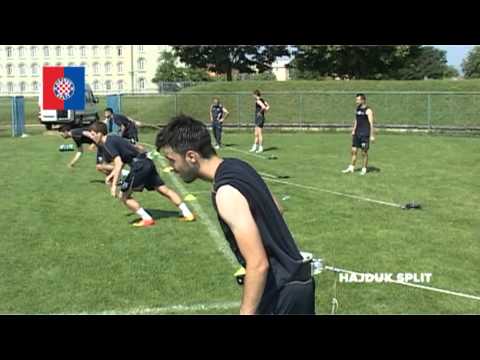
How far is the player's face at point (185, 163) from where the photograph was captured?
309 centimetres

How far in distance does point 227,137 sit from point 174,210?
17217 millimetres

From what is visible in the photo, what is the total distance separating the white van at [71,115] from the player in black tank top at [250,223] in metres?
32.1

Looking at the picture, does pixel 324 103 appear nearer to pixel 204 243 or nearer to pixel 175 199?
pixel 175 199

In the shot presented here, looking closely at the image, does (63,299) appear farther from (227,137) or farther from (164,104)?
(164,104)

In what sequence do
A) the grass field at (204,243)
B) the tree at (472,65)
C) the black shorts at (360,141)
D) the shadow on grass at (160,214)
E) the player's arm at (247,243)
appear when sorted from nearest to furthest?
1. the player's arm at (247,243)
2. the grass field at (204,243)
3. the shadow on grass at (160,214)
4. the black shorts at (360,141)
5. the tree at (472,65)

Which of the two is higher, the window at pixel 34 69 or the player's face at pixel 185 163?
the window at pixel 34 69

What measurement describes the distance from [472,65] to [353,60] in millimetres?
45714

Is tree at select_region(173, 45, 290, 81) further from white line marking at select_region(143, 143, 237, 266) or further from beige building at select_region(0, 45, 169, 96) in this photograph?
white line marking at select_region(143, 143, 237, 266)

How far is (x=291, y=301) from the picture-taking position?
10.4 feet

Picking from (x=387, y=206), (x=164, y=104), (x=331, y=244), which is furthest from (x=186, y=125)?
(x=164, y=104)

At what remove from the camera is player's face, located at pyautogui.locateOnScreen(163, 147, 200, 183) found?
3.09 m

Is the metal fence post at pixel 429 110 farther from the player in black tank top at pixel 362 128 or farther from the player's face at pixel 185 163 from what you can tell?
the player's face at pixel 185 163

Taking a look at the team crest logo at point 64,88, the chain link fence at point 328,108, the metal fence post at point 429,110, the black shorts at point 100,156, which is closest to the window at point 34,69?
the chain link fence at point 328,108

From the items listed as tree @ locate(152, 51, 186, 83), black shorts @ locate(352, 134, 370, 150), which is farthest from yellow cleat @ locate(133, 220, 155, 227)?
tree @ locate(152, 51, 186, 83)
